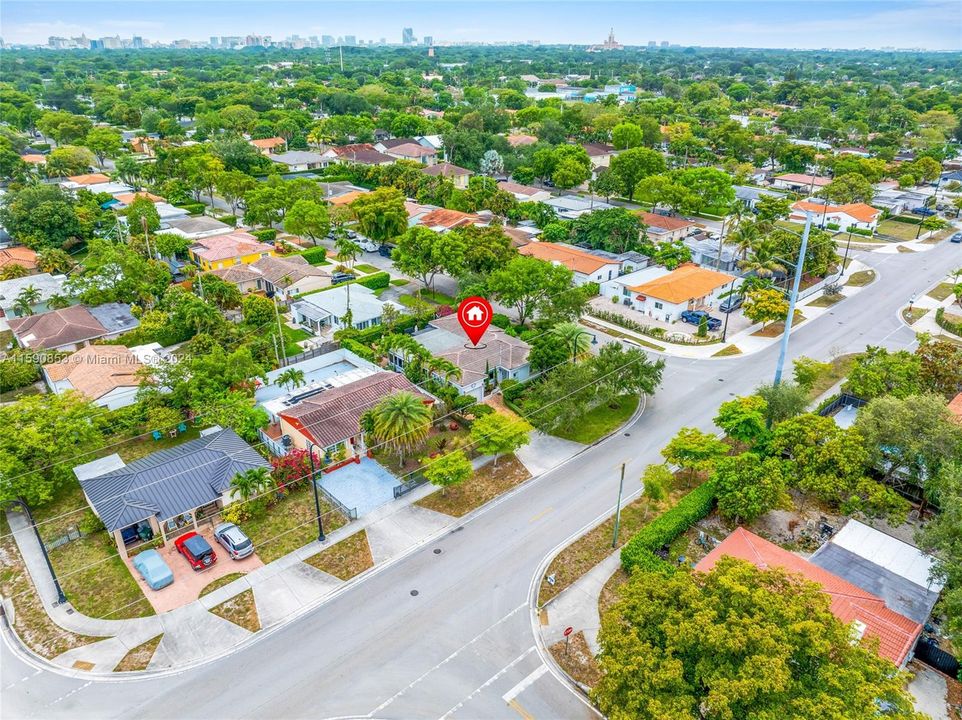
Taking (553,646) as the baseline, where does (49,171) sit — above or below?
above

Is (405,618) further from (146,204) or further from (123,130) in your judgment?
(123,130)

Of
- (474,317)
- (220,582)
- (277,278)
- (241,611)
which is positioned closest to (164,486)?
(220,582)

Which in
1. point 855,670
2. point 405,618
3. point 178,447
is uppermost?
point 855,670

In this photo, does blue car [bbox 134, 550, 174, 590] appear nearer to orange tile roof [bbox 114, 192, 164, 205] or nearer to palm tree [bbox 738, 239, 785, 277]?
palm tree [bbox 738, 239, 785, 277]

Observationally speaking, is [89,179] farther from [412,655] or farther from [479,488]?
[412,655]

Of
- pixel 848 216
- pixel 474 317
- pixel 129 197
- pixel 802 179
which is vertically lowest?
pixel 848 216

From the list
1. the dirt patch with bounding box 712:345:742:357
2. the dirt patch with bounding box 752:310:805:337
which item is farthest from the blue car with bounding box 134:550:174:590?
the dirt patch with bounding box 752:310:805:337

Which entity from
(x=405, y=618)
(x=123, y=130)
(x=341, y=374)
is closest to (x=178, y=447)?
(x=341, y=374)
